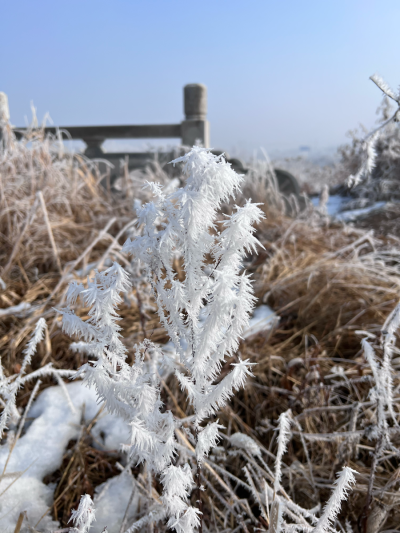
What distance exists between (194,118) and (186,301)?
4390 mm

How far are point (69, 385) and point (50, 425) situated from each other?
16 centimetres

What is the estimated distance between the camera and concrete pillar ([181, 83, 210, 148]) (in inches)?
176

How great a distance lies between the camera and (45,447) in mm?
1109

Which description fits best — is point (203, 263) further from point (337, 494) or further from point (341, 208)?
point (341, 208)

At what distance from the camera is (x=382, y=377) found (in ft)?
2.49

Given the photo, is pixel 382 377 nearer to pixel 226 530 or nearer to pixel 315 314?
pixel 226 530

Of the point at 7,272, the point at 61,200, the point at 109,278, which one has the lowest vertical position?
the point at 7,272

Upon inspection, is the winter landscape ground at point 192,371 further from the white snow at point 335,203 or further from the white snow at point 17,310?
the white snow at point 335,203

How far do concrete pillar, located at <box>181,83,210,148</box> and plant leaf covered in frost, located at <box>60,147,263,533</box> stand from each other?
417 centimetres

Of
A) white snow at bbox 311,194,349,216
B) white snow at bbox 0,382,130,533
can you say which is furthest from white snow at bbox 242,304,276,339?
white snow at bbox 311,194,349,216

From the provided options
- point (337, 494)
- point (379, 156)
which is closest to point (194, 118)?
point (379, 156)

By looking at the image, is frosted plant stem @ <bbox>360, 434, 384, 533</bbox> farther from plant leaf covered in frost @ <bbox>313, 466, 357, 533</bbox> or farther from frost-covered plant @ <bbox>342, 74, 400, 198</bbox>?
frost-covered plant @ <bbox>342, 74, 400, 198</bbox>

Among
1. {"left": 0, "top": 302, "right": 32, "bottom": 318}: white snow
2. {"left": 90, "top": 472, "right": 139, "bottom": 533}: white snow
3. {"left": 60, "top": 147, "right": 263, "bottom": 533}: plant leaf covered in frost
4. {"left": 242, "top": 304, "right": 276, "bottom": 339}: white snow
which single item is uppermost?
{"left": 60, "top": 147, "right": 263, "bottom": 533}: plant leaf covered in frost

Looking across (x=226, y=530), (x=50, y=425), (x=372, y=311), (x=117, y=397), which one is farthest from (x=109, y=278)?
(x=372, y=311)
